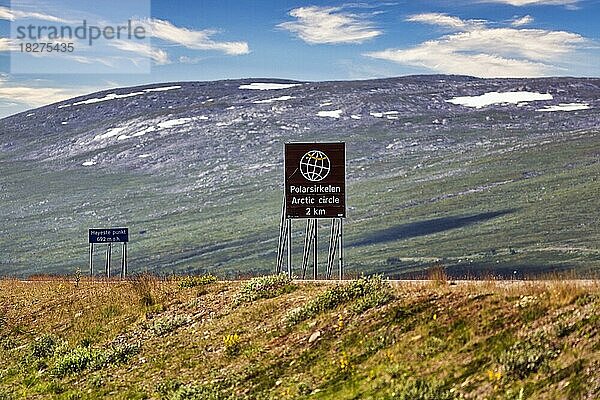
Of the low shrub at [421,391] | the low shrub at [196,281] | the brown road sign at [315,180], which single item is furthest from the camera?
the brown road sign at [315,180]

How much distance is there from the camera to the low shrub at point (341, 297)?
670 inches

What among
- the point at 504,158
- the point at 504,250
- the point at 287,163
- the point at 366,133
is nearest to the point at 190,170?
the point at 366,133

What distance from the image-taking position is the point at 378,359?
14445 millimetres

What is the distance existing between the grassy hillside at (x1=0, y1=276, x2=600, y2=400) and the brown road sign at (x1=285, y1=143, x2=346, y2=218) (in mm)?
2951

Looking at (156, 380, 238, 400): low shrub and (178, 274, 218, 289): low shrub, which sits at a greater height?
(178, 274, 218, 289): low shrub

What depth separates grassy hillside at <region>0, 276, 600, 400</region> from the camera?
12.8 meters

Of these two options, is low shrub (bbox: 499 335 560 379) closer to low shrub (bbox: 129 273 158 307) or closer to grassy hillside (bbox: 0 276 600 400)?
grassy hillside (bbox: 0 276 600 400)

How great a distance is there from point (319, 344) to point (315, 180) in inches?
326

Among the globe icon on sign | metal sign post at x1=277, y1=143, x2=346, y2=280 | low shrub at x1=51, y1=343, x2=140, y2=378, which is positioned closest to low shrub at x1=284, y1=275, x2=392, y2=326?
low shrub at x1=51, y1=343, x2=140, y2=378

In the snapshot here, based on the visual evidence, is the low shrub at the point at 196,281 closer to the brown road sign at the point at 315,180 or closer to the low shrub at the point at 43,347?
the brown road sign at the point at 315,180

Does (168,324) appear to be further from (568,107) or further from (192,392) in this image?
(568,107)

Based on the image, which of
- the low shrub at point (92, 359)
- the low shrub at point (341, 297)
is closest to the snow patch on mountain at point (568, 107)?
the low shrub at point (341, 297)

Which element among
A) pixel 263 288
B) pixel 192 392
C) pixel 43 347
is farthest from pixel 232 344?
pixel 43 347

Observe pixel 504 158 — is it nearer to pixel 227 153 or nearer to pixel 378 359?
pixel 227 153
